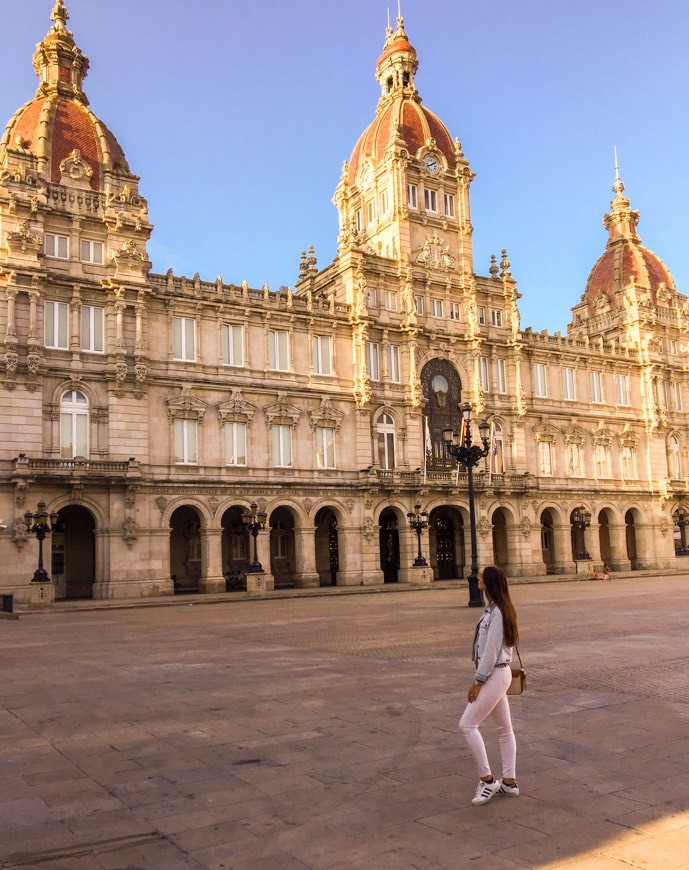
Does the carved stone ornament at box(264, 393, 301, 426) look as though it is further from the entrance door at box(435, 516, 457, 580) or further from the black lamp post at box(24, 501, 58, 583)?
the black lamp post at box(24, 501, 58, 583)

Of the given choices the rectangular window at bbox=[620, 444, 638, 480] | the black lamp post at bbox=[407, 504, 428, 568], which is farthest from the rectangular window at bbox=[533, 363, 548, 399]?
the black lamp post at bbox=[407, 504, 428, 568]

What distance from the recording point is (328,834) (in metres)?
6.69

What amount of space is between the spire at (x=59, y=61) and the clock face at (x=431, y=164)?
2318cm

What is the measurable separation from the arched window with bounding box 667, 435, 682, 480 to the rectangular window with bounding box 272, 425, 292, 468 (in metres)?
35.0

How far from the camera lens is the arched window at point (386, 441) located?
5203 cm

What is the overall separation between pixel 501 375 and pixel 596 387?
1029 cm

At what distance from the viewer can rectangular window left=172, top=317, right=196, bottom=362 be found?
45344mm

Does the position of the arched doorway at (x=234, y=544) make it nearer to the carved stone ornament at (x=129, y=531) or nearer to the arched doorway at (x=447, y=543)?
the carved stone ornament at (x=129, y=531)

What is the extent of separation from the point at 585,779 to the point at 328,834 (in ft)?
9.05

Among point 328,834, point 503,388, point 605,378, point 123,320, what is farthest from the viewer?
point 605,378

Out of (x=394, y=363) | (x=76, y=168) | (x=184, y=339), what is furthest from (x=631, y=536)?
(x=76, y=168)

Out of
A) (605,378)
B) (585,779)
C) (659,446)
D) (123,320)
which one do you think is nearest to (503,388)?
(605,378)

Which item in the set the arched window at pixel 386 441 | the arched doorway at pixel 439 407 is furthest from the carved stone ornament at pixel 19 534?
the arched doorway at pixel 439 407

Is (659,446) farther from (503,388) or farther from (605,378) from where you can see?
(503,388)
